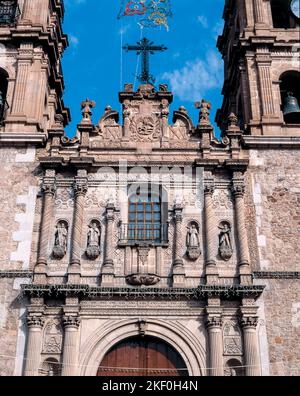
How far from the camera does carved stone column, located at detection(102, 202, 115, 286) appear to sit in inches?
683

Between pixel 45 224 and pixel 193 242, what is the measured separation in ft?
14.6

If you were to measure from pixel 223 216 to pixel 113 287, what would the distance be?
13.5 feet

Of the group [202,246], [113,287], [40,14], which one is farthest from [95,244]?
[40,14]

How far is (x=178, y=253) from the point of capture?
58.6 feet

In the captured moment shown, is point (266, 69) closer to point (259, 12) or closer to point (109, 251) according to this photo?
point (259, 12)

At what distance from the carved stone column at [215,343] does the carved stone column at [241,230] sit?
1.39 metres

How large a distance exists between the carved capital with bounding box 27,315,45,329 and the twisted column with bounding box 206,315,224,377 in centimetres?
454

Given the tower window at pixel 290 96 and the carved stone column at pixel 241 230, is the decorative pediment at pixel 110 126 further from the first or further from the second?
the tower window at pixel 290 96

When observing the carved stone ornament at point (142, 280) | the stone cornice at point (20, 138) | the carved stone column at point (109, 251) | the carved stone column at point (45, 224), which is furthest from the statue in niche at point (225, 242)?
the stone cornice at point (20, 138)

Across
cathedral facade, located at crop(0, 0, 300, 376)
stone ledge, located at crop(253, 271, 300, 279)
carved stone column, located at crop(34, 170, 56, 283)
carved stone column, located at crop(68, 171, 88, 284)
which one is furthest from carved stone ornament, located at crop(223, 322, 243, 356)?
carved stone column, located at crop(34, 170, 56, 283)

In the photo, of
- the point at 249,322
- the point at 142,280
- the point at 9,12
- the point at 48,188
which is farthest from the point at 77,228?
the point at 9,12

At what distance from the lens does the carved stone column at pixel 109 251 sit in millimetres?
17344

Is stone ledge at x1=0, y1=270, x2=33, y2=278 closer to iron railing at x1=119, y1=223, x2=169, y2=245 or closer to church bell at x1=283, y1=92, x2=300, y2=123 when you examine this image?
iron railing at x1=119, y1=223, x2=169, y2=245
